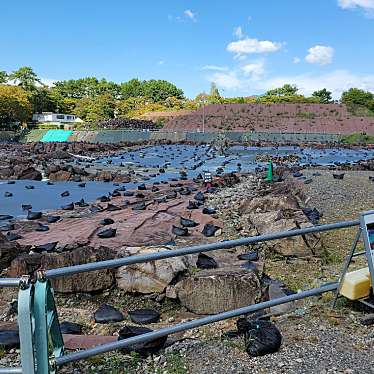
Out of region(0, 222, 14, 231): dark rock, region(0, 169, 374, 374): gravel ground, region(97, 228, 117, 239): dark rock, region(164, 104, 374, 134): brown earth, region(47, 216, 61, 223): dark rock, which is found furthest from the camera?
region(164, 104, 374, 134): brown earth

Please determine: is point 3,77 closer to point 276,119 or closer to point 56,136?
point 56,136

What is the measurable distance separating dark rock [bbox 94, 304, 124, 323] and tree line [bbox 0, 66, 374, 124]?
5978 cm

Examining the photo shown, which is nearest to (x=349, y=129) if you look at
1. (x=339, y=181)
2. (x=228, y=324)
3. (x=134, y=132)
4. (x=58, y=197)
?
(x=134, y=132)

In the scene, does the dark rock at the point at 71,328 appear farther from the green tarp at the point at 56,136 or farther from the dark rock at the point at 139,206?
the green tarp at the point at 56,136

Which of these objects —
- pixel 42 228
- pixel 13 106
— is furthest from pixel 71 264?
pixel 13 106

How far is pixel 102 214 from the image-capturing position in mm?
10938

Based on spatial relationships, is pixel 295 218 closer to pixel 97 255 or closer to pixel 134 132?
pixel 97 255

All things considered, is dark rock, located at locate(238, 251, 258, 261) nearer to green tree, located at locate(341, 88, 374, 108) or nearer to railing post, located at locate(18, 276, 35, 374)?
railing post, located at locate(18, 276, 35, 374)

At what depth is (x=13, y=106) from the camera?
6538 centimetres

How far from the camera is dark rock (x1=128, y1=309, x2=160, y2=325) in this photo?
495 cm

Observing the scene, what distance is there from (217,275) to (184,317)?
0.60m

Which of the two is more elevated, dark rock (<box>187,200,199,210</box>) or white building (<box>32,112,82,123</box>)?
white building (<box>32,112,82,123</box>)

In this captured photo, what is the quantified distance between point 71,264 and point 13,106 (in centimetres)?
6477

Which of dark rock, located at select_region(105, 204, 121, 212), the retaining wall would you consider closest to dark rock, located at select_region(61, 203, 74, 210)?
dark rock, located at select_region(105, 204, 121, 212)
